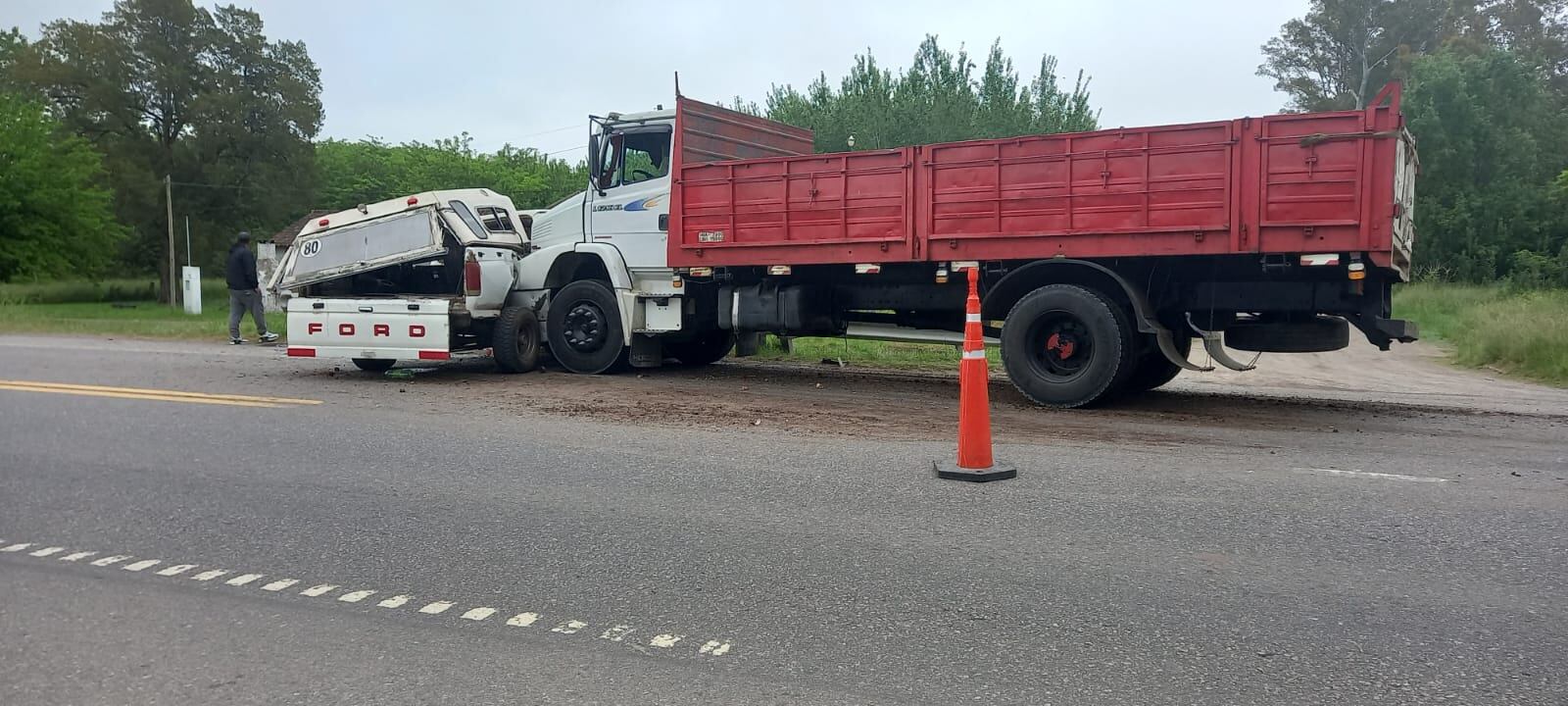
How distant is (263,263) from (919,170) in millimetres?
42189

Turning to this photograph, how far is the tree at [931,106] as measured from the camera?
120 feet

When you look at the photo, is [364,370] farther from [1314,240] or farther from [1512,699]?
[1512,699]

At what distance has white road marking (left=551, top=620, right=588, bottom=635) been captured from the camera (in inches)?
141

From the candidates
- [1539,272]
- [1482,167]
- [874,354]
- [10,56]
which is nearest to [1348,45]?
[1482,167]

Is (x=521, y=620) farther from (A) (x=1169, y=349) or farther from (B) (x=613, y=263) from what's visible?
(B) (x=613, y=263)

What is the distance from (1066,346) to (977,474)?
158 inches

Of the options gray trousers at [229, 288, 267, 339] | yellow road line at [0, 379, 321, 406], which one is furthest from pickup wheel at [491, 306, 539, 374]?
gray trousers at [229, 288, 267, 339]

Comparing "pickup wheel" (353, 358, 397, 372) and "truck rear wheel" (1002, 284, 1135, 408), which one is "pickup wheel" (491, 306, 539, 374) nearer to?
"pickup wheel" (353, 358, 397, 372)

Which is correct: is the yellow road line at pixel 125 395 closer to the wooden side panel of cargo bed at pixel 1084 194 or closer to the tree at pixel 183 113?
the wooden side panel of cargo bed at pixel 1084 194

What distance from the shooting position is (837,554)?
14.5 ft

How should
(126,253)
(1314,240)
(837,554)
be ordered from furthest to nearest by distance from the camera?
(126,253) < (1314,240) < (837,554)

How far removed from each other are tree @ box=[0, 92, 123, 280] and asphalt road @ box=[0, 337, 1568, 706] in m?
45.2

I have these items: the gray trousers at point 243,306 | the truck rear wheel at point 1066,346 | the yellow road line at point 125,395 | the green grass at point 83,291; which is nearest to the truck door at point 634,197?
the truck rear wheel at point 1066,346

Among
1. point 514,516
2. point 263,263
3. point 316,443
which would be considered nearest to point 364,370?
point 316,443
